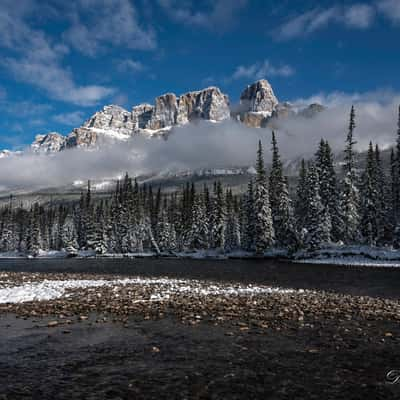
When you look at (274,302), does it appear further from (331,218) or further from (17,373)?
(331,218)

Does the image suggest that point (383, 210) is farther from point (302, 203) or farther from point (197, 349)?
point (197, 349)

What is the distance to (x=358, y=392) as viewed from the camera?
887cm

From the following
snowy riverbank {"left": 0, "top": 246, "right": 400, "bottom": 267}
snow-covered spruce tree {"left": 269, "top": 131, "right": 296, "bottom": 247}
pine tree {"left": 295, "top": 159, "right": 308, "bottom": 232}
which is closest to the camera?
snowy riverbank {"left": 0, "top": 246, "right": 400, "bottom": 267}

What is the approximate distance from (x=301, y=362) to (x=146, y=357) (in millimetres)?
4736

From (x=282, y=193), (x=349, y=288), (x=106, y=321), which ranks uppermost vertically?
(x=282, y=193)

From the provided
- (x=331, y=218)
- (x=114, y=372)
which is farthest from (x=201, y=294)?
(x=331, y=218)

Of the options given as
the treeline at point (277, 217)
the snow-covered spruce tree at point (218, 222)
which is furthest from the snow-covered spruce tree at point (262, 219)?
the snow-covered spruce tree at point (218, 222)

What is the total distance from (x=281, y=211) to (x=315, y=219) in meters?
8.97

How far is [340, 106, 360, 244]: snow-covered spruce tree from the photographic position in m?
66.7

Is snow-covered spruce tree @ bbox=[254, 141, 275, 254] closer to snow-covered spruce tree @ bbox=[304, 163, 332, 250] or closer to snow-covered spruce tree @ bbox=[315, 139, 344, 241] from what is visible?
snow-covered spruce tree @ bbox=[304, 163, 332, 250]

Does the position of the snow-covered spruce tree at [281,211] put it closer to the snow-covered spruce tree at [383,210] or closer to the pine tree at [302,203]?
the pine tree at [302,203]
